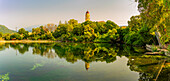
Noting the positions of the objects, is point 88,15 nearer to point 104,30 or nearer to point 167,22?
point 104,30

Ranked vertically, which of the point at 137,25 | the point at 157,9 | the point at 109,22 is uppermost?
the point at 109,22

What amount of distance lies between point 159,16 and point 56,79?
761 centimetres

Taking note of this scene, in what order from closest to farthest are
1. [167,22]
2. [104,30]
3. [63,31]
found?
[167,22] < [104,30] < [63,31]

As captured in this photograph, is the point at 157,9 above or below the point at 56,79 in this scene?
above

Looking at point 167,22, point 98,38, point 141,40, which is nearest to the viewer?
point 167,22

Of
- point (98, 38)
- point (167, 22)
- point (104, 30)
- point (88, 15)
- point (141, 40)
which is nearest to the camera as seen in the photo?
point (167, 22)

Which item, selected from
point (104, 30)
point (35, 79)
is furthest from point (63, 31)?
point (35, 79)

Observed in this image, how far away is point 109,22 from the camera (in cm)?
6400

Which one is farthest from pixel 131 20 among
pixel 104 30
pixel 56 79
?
pixel 56 79

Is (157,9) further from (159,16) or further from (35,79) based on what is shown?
(35,79)

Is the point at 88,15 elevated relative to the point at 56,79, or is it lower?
elevated

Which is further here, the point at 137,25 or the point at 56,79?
the point at 137,25

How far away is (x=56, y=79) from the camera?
785cm

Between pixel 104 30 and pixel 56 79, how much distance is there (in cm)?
5597
